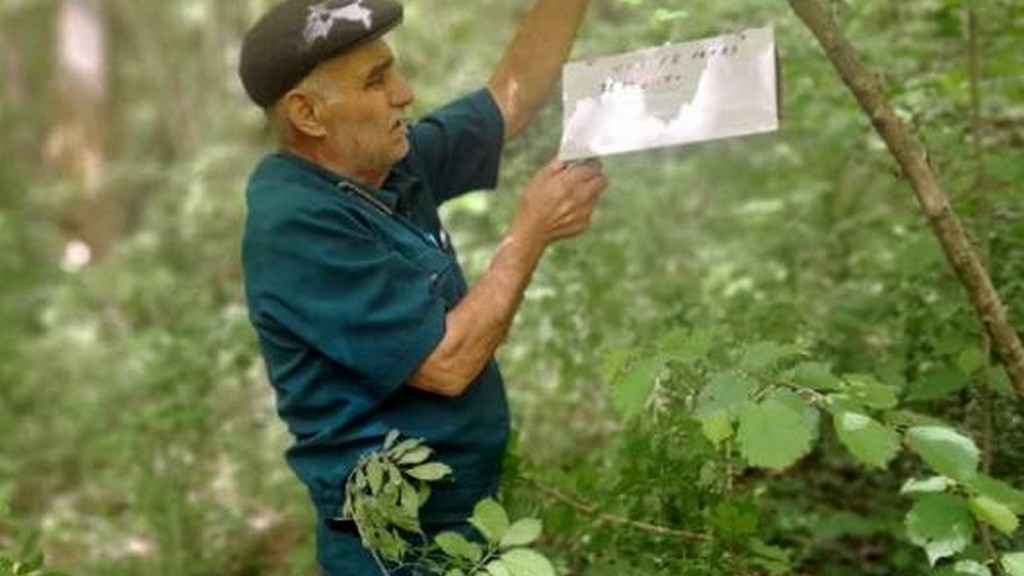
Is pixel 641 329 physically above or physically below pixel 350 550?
below

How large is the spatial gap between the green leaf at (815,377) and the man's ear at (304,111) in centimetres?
119

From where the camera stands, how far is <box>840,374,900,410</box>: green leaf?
204 centimetres

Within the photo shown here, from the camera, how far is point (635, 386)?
2117 millimetres

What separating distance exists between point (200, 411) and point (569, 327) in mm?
1706

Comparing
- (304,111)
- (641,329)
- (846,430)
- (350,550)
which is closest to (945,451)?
(846,430)

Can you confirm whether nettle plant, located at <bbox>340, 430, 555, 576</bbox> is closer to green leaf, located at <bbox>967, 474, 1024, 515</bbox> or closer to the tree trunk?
green leaf, located at <bbox>967, 474, 1024, 515</bbox>

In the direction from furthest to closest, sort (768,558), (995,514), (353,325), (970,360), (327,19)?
(970,360) < (768,558) < (327,19) < (353,325) < (995,514)

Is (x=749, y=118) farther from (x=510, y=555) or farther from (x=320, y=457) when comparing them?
(x=320, y=457)

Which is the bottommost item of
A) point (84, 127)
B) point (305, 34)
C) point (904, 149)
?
point (84, 127)

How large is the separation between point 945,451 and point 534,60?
5.13ft

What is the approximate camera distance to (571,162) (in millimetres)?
2693

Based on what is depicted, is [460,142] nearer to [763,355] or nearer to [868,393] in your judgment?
[763,355]

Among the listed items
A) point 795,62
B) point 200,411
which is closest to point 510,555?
point 795,62

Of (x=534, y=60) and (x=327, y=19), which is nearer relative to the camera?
(x=327, y=19)
